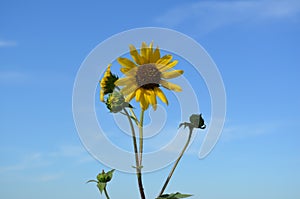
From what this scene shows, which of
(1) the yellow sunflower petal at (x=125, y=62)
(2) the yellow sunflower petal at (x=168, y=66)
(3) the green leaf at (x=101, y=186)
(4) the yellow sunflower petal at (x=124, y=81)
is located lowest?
(3) the green leaf at (x=101, y=186)

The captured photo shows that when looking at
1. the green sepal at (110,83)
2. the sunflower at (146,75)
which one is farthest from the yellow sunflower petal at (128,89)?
the green sepal at (110,83)

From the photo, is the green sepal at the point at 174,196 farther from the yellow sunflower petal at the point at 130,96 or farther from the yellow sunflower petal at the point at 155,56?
the yellow sunflower petal at the point at 155,56

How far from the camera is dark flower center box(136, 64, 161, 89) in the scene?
250 centimetres

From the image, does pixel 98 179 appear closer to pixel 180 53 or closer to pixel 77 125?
pixel 77 125

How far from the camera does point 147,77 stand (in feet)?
8.20

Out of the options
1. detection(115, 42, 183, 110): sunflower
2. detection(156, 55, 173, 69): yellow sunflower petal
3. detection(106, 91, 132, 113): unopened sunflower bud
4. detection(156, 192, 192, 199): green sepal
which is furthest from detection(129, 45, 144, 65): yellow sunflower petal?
detection(156, 192, 192, 199): green sepal

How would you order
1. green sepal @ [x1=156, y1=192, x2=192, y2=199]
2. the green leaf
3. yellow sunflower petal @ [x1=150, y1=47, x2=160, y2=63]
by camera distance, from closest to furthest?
green sepal @ [x1=156, y1=192, x2=192, y2=199]
yellow sunflower petal @ [x1=150, y1=47, x2=160, y2=63]
the green leaf

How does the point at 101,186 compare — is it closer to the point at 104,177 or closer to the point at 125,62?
the point at 104,177

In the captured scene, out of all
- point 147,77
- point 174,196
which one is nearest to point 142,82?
point 147,77

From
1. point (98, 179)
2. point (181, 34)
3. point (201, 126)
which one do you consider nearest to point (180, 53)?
point (181, 34)

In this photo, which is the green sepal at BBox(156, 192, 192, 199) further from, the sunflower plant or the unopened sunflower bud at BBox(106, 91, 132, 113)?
the unopened sunflower bud at BBox(106, 91, 132, 113)

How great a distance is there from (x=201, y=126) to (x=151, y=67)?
18.8 inches

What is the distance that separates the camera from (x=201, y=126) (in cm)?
266

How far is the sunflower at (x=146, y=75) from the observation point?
2465 mm
